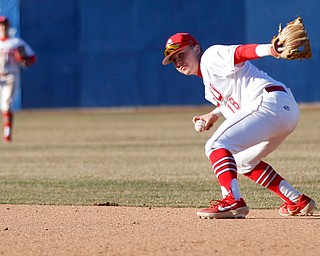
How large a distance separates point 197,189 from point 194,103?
1616 centimetres

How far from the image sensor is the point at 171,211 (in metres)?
7.16

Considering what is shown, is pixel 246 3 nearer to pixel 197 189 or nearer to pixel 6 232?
pixel 197 189

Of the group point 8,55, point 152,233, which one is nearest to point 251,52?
point 152,233

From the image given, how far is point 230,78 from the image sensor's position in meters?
6.41

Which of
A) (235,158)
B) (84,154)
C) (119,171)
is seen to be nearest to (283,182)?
(235,158)

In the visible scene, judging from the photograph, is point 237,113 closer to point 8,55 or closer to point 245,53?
point 245,53

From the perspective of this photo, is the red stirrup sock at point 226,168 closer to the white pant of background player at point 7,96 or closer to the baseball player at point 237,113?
the baseball player at point 237,113

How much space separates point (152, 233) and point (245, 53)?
1316 mm

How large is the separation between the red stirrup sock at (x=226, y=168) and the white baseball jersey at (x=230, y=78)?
0.40 metres

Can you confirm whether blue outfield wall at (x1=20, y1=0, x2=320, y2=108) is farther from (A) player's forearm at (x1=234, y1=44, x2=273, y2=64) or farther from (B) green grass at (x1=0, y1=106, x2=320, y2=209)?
(A) player's forearm at (x1=234, y1=44, x2=273, y2=64)

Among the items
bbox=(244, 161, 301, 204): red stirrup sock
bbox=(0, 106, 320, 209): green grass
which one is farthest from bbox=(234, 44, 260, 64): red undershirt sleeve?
bbox=(0, 106, 320, 209): green grass

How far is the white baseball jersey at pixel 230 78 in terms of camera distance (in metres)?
6.33

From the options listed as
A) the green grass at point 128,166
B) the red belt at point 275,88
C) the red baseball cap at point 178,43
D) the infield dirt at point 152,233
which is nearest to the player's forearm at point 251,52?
the red belt at point 275,88

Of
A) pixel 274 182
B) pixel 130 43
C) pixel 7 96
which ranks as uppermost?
pixel 274 182
